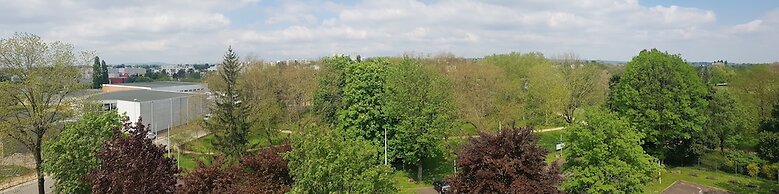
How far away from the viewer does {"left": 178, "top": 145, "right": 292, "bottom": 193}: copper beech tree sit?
16.1 metres

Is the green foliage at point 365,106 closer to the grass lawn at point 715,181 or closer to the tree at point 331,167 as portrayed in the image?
the grass lawn at point 715,181

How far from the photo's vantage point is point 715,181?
3238 centimetres

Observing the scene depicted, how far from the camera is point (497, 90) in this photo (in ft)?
147

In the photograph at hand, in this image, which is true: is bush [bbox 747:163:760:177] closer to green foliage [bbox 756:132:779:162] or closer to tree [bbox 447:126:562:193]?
green foliage [bbox 756:132:779:162]

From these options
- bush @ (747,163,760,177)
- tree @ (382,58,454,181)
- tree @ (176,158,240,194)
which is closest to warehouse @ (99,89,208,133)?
tree @ (382,58,454,181)

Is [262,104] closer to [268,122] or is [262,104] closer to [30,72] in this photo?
[268,122]

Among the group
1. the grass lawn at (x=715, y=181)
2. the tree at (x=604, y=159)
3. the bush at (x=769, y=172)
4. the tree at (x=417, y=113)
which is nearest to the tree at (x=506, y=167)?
the tree at (x=604, y=159)

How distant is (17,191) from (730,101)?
4363cm

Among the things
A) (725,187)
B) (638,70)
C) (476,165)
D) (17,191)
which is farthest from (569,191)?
(17,191)

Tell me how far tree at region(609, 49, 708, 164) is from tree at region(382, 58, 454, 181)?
11768mm

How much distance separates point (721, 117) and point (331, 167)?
30772 millimetres

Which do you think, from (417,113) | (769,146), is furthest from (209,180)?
(769,146)

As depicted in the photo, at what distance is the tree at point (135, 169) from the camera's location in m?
16.7

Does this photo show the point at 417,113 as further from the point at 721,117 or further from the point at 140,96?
the point at 140,96
